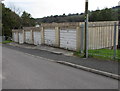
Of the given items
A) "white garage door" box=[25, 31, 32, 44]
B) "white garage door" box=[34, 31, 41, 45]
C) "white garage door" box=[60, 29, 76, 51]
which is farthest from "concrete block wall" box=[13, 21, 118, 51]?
"white garage door" box=[25, 31, 32, 44]

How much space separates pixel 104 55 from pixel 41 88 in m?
6.21

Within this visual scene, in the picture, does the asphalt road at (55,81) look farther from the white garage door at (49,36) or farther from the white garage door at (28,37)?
the white garage door at (28,37)

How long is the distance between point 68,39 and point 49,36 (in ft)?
14.2

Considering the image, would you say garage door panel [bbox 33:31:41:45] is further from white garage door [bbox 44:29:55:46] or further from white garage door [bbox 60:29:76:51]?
white garage door [bbox 60:29:76:51]

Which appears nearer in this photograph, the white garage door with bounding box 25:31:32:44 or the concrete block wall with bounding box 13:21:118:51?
the concrete block wall with bounding box 13:21:118:51

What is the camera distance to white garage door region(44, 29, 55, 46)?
1869cm

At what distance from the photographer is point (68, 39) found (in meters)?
15.8

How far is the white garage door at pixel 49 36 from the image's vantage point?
18.7 m

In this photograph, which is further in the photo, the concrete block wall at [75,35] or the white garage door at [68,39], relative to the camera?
the white garage door at [68,39]

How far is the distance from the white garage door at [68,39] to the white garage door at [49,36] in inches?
74.3

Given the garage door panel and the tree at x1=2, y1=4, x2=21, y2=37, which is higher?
the tree at x1=2, y1=4, x2=21, y2=37

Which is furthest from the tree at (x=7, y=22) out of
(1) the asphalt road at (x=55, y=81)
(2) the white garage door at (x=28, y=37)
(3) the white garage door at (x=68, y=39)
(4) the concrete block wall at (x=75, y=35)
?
(1) the asphalt road at (x=55, y=81)

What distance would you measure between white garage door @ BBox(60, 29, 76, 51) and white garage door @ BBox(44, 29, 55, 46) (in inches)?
74.3

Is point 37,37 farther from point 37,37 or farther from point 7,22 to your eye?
point 7,22
